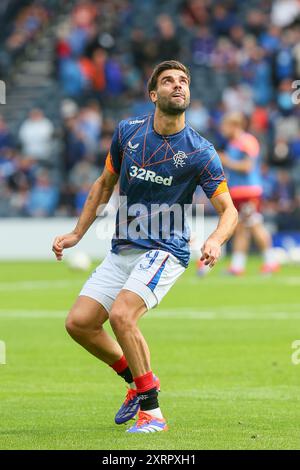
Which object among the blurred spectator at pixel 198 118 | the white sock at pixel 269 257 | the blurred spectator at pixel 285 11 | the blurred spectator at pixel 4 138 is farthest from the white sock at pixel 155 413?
the blurred spectator at pixel 285 11

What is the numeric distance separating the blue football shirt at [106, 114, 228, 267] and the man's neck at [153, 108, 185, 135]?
0.12ft

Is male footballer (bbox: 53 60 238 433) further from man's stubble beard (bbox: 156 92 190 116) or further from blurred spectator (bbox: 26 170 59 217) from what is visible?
blurred spectator (bbox: 26 170 59 217)

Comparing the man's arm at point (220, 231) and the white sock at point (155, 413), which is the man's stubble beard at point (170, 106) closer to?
the man's arm at point (220, 231)

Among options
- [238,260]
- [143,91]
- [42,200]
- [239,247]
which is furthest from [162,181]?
[143,91]

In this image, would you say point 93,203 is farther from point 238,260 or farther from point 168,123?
point 238,260

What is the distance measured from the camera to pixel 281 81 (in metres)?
29.7

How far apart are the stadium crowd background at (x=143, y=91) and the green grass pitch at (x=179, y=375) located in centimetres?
940

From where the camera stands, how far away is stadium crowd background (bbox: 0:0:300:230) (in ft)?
95.5

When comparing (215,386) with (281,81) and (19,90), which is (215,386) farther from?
(19,90)

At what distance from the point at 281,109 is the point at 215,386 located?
62.5ft

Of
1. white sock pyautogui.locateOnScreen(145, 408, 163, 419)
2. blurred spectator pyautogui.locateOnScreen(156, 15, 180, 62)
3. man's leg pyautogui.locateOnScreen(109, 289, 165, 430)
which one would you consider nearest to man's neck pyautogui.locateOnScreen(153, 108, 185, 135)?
man's leg pyautogui.locateOnScreen(109, 289, 165, 430)

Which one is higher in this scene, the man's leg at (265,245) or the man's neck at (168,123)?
the man's neck at (168,123)

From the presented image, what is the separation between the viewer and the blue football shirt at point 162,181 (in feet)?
29.5
